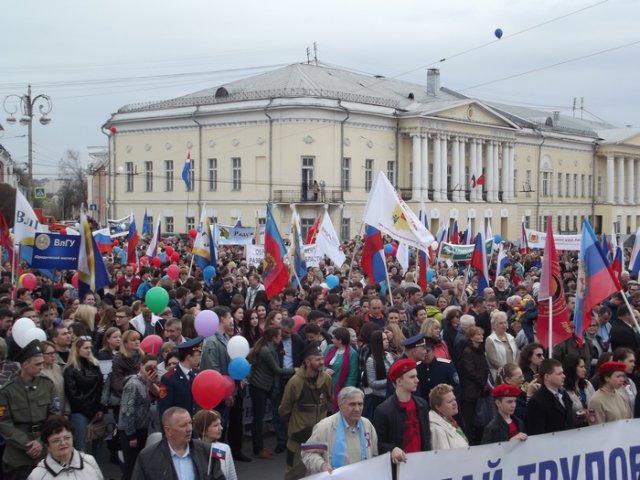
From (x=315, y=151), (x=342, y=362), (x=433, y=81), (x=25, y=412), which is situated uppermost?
(x=433, y=81)

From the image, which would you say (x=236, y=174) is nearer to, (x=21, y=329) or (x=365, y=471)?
(x=21, y=329)

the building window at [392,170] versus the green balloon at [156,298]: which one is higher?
the building window at [392,170]

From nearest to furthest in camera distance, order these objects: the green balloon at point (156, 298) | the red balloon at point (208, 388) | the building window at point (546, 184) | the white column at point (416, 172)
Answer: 1. the red balloon at point (208, 388)
2. the green balloon at point (156, 298)
3. the white column at point (416, 172)
4. the building window at point (546, 184)

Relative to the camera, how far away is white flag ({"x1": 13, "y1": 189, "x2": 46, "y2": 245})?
14344 millimetres

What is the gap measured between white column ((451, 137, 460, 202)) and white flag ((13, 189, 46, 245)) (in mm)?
45508

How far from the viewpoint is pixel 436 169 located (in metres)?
55.9

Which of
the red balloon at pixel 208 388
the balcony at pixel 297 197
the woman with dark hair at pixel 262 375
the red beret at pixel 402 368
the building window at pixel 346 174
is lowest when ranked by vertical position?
the woman with dark hair at pixel 262 375

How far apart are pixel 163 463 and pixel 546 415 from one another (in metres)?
3.29

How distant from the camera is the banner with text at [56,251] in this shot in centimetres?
1306

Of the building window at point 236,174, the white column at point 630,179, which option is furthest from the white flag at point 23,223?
the white column at point 630,179

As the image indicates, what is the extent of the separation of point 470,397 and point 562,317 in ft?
4.71

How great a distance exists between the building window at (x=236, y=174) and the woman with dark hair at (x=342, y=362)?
1687 inches

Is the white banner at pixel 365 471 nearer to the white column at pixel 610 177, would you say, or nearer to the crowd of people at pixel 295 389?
the crowd of people at pixel 295 389

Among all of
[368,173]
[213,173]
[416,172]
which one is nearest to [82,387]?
[213,173]
